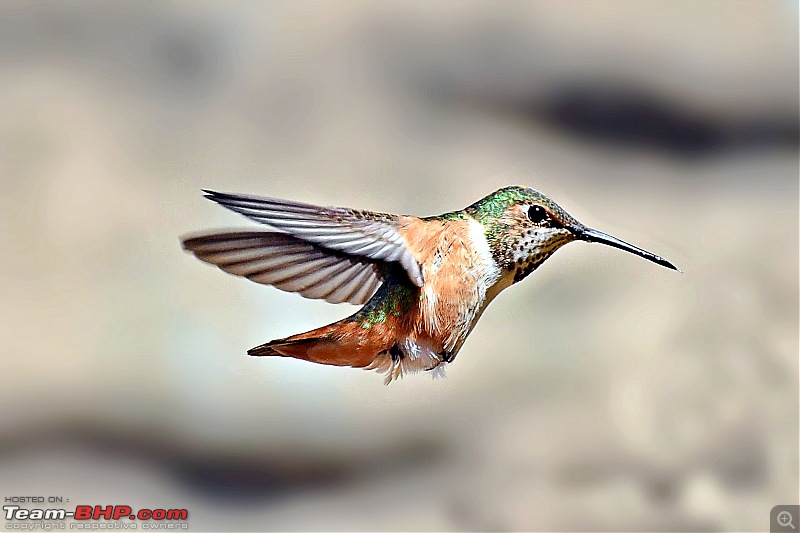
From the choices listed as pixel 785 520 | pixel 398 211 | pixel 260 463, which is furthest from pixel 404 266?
pixel 785 520

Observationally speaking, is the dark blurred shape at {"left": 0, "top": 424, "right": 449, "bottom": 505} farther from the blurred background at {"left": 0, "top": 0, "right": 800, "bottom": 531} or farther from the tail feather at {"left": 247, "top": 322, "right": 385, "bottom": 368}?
the tail feather at {"left": 247, "top": 322, "right": 385, "bottom": 368}

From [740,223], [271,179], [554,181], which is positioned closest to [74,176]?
[271,179]

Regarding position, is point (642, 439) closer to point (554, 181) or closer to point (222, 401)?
point (554, 181)

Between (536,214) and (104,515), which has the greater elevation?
(536,214)

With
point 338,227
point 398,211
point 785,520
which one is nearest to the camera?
point 338,227

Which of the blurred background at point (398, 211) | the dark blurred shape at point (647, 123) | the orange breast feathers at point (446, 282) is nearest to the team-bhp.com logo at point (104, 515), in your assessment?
the blurred background at point (398, 211)

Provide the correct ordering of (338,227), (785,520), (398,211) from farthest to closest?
(785,520), (398,211), (338,227)

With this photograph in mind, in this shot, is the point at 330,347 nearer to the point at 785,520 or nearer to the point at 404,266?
the point at 404,266
